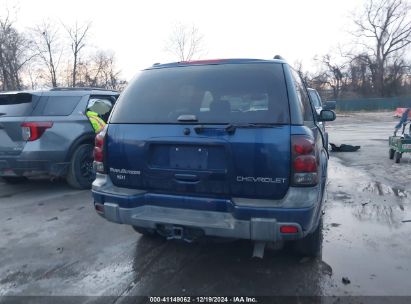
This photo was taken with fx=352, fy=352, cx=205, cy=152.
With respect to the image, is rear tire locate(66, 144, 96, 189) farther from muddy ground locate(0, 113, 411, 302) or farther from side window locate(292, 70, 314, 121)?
side window locate(292, 70, 314, 121)

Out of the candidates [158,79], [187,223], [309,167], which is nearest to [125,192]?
[187,223]

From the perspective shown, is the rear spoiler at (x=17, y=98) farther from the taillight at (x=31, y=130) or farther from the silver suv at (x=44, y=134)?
the taillight at (x=31, y=130)

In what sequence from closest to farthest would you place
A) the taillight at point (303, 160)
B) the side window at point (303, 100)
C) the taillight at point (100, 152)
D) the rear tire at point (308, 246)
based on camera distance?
Result: the taillight at point (303, 160) → the side window at point (303, 100) → the taillight at point (100, 152) → the rear tire at point (308, 246)

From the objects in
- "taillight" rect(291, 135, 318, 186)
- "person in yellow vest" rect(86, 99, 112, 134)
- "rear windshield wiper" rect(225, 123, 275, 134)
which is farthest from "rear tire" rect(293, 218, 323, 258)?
"person in yellow vest" rect(86, 99, 112, 134)

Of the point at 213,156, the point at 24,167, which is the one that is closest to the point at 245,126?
the point at 213,156

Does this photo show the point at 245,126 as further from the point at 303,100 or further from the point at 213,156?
the point at 303,100

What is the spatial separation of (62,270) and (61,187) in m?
3.59

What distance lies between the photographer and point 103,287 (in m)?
3.11

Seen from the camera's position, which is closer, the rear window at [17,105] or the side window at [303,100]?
the side window at [303,100]

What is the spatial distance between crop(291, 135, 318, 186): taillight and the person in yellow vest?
4.70 meters

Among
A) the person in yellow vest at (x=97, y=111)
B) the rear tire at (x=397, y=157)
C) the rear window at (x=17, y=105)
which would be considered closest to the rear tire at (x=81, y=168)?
the person in yellow vest at (x=97, y=111)

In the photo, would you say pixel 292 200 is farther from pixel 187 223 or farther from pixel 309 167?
pixel 187 223

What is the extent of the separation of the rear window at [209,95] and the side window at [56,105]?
3.12 metres

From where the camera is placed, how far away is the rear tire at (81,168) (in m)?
6.25
